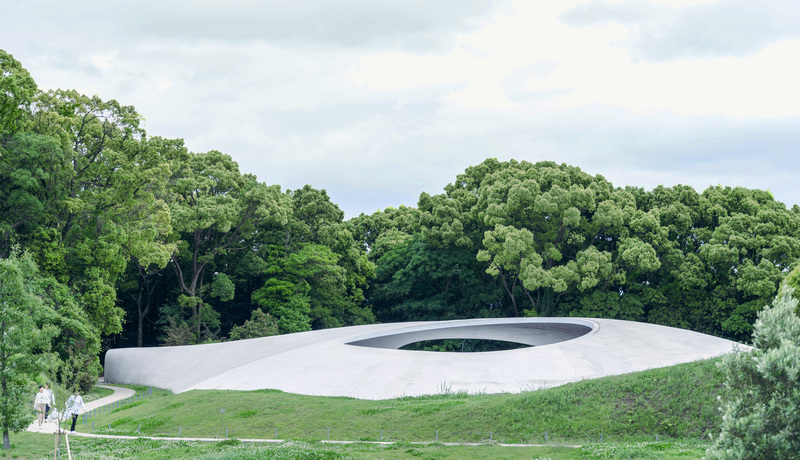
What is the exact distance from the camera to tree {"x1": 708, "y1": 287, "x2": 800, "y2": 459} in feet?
28.1

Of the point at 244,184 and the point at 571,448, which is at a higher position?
the point at 244,184

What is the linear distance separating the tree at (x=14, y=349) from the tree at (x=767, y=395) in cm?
1451

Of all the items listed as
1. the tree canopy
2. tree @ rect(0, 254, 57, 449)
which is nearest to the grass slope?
tree @ rect(0, 254, 57, 449)

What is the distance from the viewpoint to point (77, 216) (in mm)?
32875

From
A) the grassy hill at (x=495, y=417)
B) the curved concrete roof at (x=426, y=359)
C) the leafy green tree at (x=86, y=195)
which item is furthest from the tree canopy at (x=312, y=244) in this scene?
the grassy hill at (x=495, y=417)

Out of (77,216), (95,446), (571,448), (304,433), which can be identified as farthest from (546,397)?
(77,216)

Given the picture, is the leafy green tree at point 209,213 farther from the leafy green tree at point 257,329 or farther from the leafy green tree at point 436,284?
the leafy green tree at point 436,284

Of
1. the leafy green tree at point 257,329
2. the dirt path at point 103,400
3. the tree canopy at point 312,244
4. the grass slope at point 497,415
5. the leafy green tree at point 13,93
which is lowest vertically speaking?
the dirt path at point 103,400

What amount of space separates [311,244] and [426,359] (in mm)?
23924

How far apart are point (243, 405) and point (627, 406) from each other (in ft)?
38.6

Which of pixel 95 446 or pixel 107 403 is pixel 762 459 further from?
pixel 107 403

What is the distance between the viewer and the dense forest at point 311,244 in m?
31.0

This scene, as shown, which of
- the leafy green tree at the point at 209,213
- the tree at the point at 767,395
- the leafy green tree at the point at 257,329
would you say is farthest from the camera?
the leafy green tree at the point at 209,213

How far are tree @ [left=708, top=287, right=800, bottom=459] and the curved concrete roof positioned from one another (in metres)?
12.4
